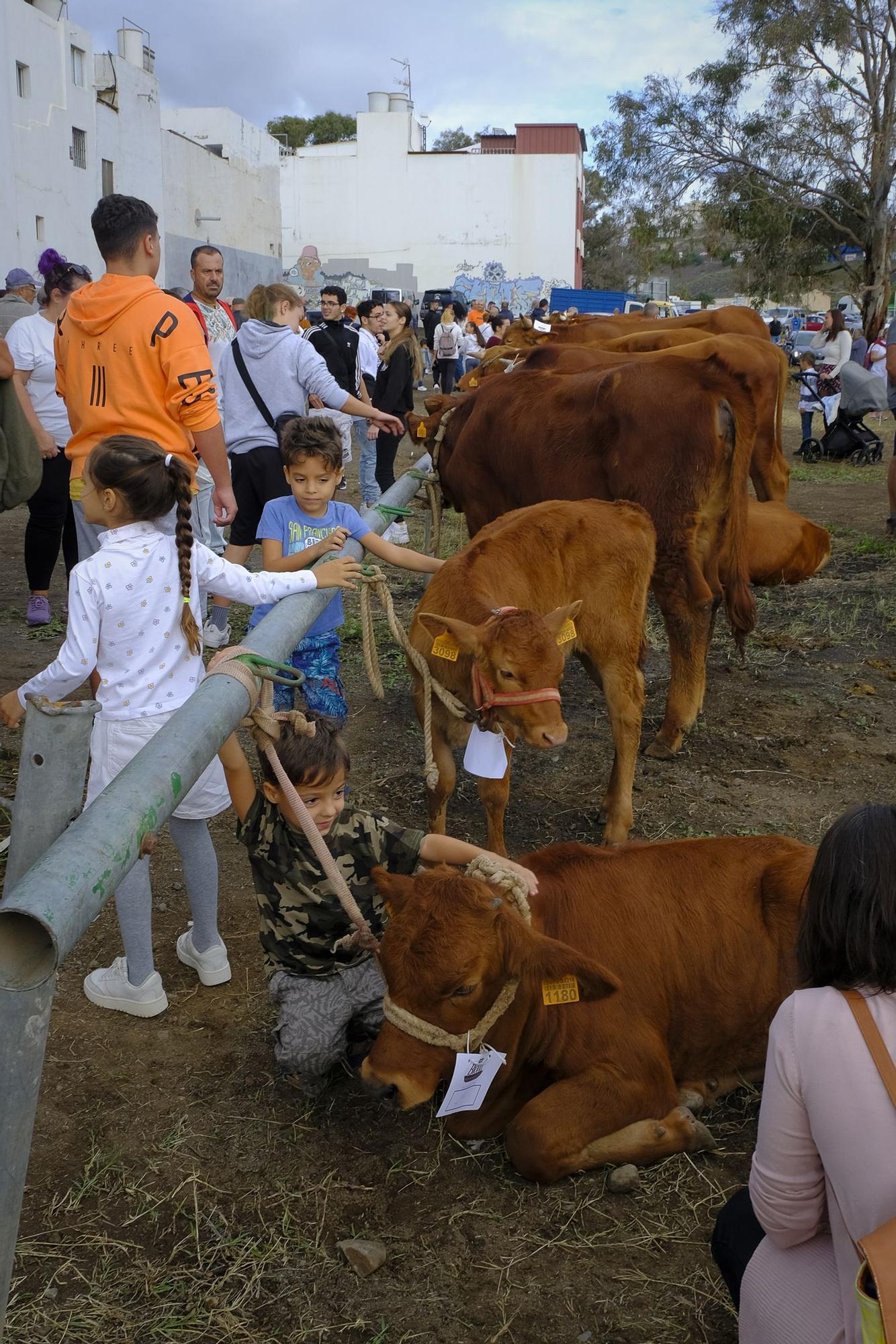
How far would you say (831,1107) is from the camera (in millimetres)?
1678

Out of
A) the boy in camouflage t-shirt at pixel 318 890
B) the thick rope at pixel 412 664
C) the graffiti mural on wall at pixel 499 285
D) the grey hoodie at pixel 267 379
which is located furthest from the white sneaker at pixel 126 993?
the graffiti mural on wall at pixel 499 285

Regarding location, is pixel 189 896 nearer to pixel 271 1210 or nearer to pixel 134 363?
pixel 271 1210

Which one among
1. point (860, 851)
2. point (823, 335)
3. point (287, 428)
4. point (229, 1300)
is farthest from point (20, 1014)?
point (823, 335)

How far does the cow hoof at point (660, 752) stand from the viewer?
559 cm

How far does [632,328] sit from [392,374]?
237cm

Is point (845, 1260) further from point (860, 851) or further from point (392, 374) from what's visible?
point (392, 374)

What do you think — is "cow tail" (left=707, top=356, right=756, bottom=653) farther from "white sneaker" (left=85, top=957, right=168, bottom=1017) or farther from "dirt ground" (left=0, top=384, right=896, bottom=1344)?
"white sneaker" (left=85, top=957, right=168, bottom=1017)

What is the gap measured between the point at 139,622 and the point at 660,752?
317 centimetres

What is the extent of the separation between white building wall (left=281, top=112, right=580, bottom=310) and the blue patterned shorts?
54526mm

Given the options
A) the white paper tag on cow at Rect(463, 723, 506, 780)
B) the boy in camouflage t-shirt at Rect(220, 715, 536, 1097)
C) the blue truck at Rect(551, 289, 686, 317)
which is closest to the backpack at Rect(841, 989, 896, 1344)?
the boy in camouflage t-shirt at Rect(220, 715, 536, 1097)

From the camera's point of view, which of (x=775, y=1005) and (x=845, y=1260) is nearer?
(x=845, y=1260)

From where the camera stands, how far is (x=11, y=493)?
16.0 feet

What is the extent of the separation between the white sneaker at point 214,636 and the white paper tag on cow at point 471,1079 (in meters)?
4.38

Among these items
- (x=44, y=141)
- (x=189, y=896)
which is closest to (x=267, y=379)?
(x=189, y=896)
